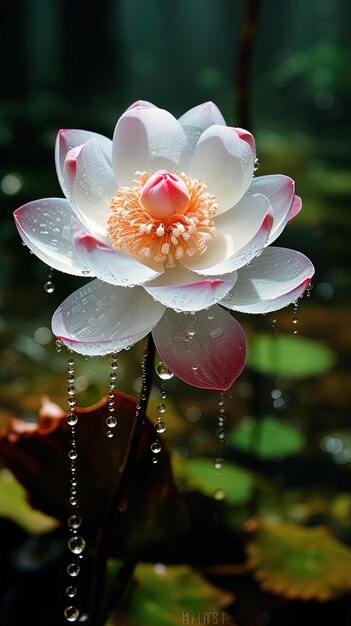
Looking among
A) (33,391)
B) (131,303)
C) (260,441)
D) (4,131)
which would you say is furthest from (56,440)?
(4,131)

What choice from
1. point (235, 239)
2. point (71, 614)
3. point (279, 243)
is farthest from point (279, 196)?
point (279, 243)

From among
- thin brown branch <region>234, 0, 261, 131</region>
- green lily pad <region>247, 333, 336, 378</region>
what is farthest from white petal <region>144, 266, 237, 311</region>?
green lily pad <region>247, 333, 336, 378</region>

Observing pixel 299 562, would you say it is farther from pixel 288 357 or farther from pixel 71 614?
pixel 288 357

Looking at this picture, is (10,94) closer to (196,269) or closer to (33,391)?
(33,391)

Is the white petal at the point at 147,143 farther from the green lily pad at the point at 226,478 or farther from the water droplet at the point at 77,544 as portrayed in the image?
the green lily pad at the point at 226,478

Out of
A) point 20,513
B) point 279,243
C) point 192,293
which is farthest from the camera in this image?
point 279,243

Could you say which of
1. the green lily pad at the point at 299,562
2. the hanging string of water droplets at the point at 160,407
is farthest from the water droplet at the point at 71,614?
the green lily pad at the point at 299,562
